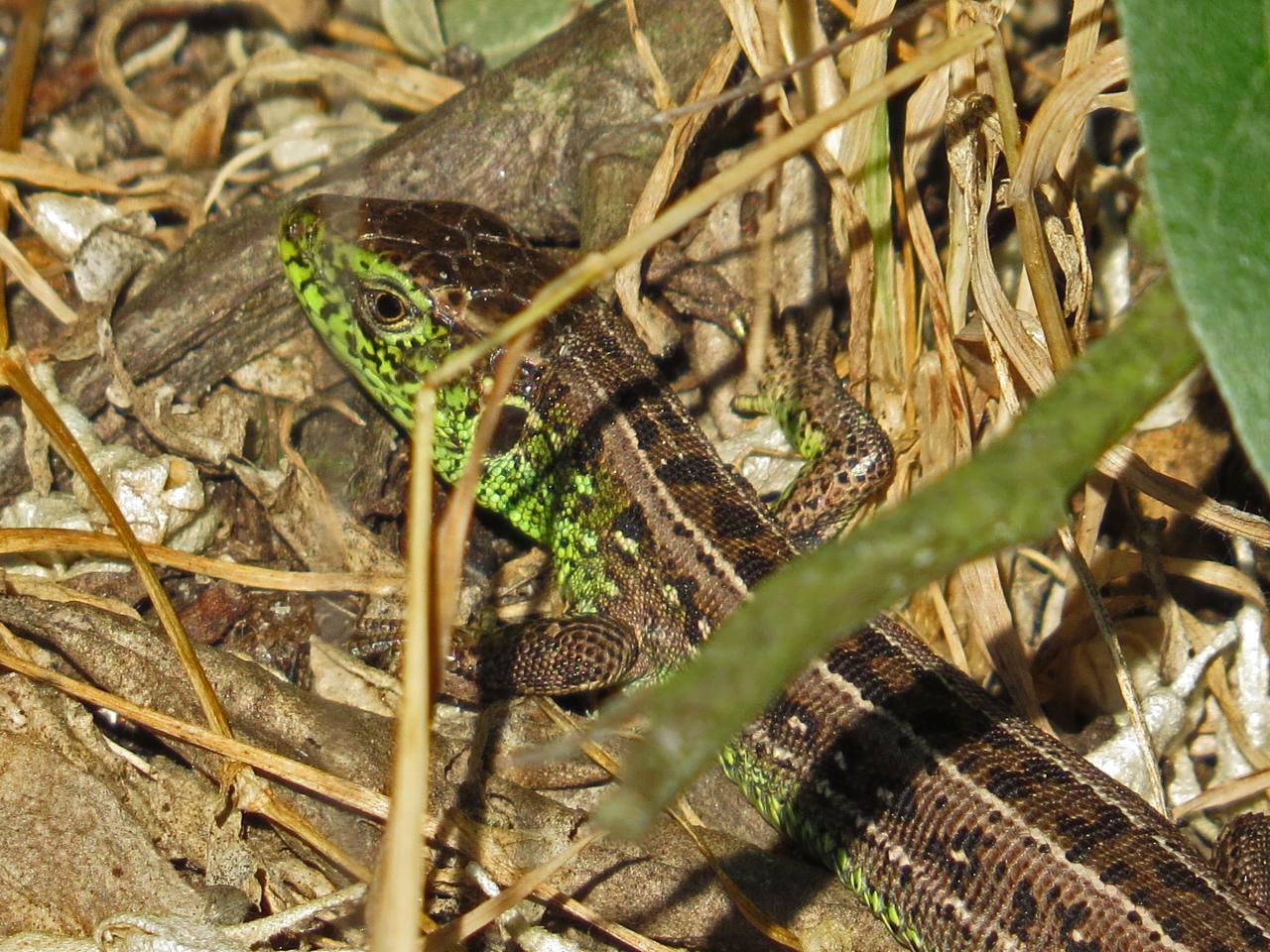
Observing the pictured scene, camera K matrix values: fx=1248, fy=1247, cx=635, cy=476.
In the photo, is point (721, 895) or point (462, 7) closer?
point (721, 895)

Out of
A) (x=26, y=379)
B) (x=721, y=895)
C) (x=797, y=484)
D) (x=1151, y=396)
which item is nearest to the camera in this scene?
(x=1151, y=396)

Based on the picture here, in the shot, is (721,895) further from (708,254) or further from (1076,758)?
(708,254)

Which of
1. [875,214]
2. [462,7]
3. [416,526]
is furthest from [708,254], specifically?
[416,526]

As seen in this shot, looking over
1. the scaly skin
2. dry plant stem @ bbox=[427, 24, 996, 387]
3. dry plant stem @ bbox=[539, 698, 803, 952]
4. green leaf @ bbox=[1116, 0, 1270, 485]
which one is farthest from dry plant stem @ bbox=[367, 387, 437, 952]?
the scaly skin

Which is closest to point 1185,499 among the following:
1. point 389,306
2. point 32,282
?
point 389,306

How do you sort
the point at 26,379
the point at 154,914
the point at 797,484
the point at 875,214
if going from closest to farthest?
the point at 154,914
the point at 26,379
the point at 875,214
the point at 797,484
